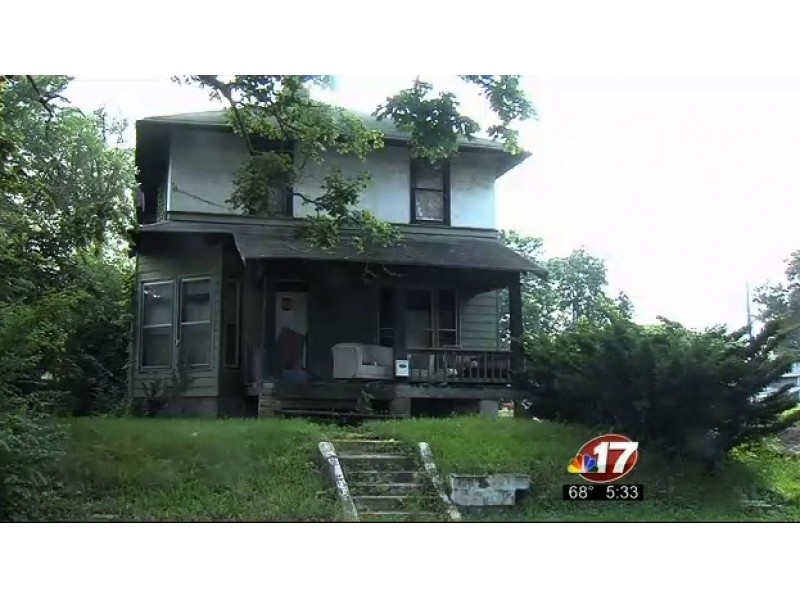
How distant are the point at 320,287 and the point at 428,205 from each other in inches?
50.6

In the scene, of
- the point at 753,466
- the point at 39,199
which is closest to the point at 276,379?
the point at 39,199

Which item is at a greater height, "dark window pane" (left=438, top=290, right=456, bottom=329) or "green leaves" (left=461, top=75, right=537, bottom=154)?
"green leaves" (left=461, top=75, right=537, bottom=154)

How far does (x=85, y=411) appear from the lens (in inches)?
282

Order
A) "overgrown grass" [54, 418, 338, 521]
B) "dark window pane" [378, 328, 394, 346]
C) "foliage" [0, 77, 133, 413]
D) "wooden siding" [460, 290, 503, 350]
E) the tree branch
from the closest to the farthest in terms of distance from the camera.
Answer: "overgrown grass" [54, 418, 338, 521], "foliage" [0, 77, 133, 413], the tree branch, "wooden siding" [460, 290, 503, 350], "dark window pane" [378, 328, 394, 346]

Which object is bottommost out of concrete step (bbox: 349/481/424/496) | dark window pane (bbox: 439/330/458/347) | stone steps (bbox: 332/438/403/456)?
concrete step (bbox: 349/481/424/496)

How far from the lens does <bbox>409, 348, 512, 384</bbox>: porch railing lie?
25.7 feet

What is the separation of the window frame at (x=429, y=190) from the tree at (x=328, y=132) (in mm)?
122

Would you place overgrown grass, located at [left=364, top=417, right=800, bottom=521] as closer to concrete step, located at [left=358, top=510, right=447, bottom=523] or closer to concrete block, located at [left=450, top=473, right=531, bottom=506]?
concrete block, located at [left=450, top=473, right=531, bottom=506]

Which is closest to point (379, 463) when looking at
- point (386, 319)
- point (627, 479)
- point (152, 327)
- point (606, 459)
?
point (606, 459)

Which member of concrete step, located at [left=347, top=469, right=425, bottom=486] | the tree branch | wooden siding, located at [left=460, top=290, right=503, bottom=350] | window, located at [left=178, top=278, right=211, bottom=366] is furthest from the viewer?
wooden siding, located at [left=460, top=290, right=503, bottom=350]

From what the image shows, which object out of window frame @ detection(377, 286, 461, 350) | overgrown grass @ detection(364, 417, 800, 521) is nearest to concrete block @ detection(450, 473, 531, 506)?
overgrown grass @ detection(364, 417, 800, 521)

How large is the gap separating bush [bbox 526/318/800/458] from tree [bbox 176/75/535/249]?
1876 mm

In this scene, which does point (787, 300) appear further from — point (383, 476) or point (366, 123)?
point (366, 123)

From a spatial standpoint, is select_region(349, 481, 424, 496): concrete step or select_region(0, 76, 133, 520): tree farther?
select_region(349, 481, 424, 496): concrete step
